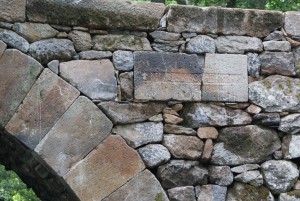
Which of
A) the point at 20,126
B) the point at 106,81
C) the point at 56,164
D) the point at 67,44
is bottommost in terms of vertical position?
the point at 56,164

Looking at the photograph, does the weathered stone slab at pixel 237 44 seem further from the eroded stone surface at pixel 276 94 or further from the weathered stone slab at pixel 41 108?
the weathered stone slab at pixel 41 108

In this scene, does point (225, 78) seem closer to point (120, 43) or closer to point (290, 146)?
point (290, 146)

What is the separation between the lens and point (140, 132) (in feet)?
11.9

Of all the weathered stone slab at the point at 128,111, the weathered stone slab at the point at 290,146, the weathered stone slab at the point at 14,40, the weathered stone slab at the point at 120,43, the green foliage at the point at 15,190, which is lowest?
the green foliage at the point at 15,190

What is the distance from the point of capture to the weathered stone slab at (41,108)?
3385 millimetres

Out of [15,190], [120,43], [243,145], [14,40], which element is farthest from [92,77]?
[15,190]

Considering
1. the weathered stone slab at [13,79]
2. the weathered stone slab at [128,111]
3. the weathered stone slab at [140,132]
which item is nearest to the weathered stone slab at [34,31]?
the weathered stone slab at [13,79]

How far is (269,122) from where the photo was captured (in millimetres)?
3857

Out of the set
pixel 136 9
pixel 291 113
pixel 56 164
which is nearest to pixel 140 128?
pixel 56 164

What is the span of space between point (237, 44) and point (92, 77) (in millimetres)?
1151

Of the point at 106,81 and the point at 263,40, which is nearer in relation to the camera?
the point at 106,81

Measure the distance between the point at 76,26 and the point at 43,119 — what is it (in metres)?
0.70

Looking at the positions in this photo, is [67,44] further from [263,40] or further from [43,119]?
[263,40]

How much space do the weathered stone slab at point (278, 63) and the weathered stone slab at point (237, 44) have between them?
91 millimetres
